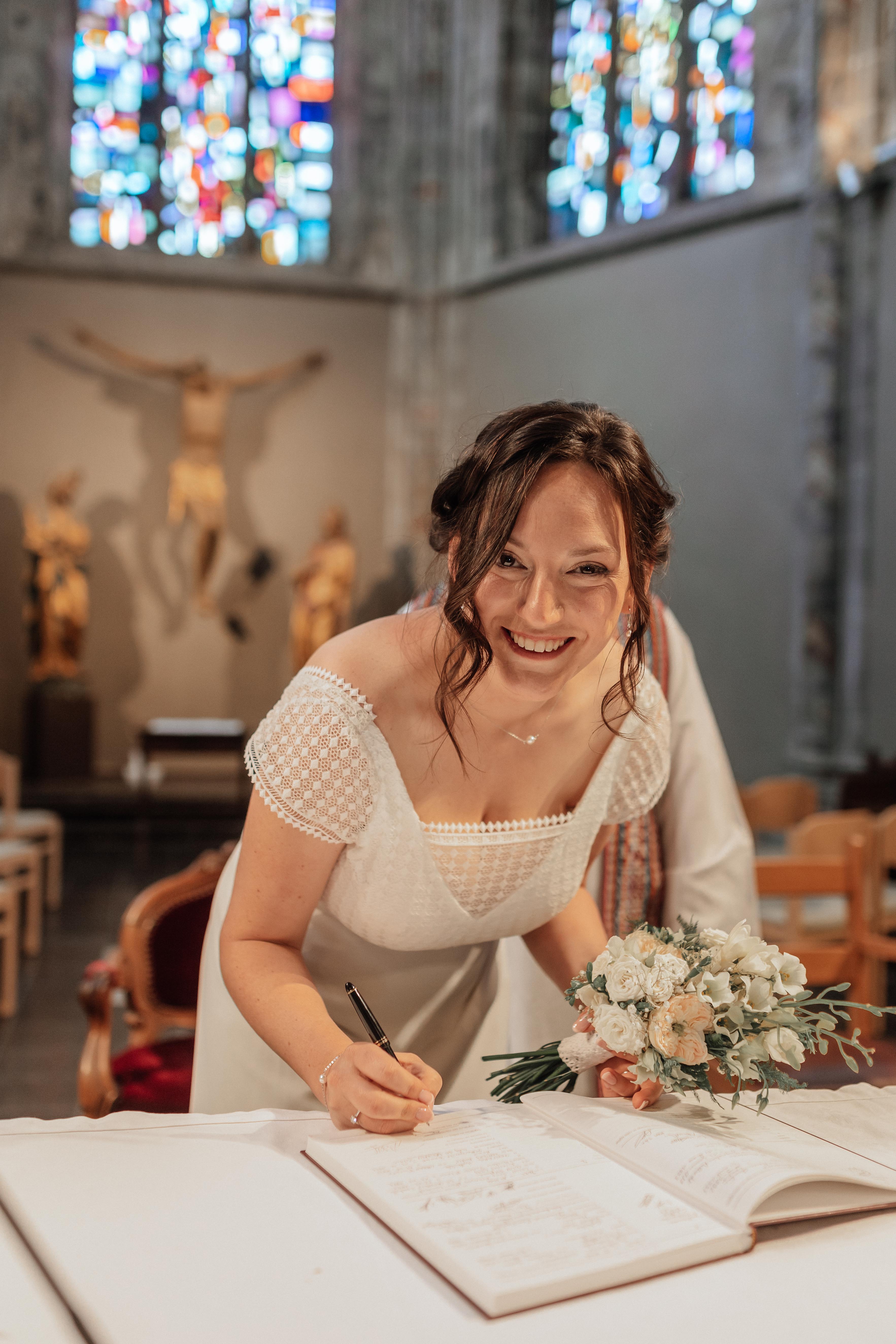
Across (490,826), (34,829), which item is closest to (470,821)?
(490,826)

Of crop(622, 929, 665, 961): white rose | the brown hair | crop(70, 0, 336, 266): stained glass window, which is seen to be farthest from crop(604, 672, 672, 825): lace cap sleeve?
crop(70, 0, 336, 266): stained glass window

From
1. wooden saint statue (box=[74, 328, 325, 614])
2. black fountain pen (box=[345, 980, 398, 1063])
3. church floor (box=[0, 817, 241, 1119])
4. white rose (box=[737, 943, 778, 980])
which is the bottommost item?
church floor (box=[0, 817, 241, 1119])

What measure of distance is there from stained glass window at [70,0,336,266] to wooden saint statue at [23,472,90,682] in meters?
3.10

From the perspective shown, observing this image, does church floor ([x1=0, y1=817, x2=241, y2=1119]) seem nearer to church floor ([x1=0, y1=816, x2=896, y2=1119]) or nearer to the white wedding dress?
church floor ([x1=0, y1=816, x2=896, y2=1119])

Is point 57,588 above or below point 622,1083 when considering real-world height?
above

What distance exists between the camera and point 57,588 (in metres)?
11.1

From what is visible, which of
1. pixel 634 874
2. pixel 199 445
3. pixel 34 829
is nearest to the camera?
pixel 634 874

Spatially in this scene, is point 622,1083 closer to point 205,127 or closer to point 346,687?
point 346,687

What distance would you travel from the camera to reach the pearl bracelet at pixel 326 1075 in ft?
4.60

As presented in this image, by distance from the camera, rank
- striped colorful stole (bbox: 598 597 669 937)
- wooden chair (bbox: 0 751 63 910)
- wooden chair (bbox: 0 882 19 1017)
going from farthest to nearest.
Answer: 1. wooden chair (bbox: 0 751 63 910)
2. wooden chair (bbox: 0 882 19 1017)
3. striped colorful stole (bbox: 598 597 669 937)

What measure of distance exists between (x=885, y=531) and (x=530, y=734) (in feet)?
25.6

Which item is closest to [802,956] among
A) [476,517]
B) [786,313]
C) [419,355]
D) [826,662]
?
[476,517]

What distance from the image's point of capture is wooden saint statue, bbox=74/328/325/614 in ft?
39.3

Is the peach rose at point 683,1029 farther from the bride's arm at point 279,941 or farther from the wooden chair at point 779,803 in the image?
the wooden chair at point 779,803
